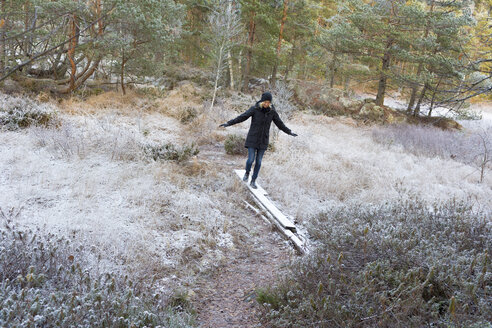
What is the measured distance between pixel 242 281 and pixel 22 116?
8400 millimetres

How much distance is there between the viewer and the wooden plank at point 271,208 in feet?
18.1

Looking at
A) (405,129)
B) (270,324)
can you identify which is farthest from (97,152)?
(405,129)

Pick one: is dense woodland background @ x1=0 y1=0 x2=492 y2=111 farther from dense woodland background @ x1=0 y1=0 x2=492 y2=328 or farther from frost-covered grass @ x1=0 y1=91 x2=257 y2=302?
frost-covered grass @ x1=0 y1=91 x2=257 y2=302

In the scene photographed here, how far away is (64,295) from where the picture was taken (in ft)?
8.78

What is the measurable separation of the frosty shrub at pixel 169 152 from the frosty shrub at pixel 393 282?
4.76 metres

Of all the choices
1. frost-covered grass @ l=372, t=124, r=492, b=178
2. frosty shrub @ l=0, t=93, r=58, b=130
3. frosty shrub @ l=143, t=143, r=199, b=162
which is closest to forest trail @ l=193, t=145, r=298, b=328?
frosty shrub @ l=143, t=143, r=199, b=162

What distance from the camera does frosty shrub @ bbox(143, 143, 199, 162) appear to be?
8.00 metres

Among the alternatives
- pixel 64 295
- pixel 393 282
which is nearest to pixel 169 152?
pixel 64 295

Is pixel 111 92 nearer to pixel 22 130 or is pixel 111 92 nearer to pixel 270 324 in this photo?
pixel 22 130

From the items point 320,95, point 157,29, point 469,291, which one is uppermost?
point 157,29

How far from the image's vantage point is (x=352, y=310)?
2.69 metres

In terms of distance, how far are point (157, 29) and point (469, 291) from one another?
14.1m

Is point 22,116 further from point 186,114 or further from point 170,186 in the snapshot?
point 186,114

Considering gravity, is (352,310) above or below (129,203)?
above
